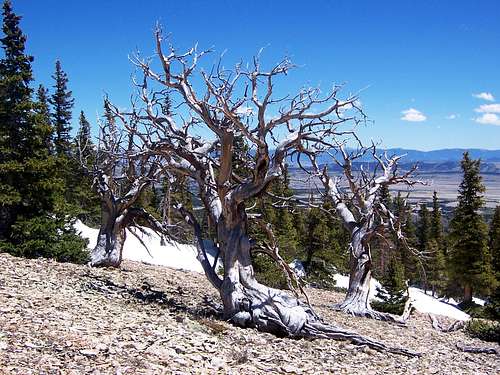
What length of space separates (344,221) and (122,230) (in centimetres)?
878

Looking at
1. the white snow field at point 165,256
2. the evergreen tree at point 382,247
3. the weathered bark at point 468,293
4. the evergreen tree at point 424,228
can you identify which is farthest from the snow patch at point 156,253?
the evergreen tree at point 424,228

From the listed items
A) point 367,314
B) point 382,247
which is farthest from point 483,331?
point 382,247

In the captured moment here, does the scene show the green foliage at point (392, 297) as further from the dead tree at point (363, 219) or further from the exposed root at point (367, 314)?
the exposed root at point (367, 314)

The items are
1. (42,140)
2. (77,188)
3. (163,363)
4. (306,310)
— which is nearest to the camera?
(163,363)

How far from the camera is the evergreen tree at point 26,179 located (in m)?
17.8

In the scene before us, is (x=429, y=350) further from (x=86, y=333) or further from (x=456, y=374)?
(x=86, y=333)

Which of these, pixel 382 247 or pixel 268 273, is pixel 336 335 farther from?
pixel 382 247

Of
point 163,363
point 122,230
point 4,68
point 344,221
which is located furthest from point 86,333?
point 4,68

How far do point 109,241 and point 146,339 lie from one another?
9.29m

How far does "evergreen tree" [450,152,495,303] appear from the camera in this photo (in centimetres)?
4047

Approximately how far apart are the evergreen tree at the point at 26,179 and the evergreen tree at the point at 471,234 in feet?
109

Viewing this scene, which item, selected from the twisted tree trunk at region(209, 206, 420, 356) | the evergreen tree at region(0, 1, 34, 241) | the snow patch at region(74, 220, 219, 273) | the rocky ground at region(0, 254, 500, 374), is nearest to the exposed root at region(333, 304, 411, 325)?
the rocky ground at region(0, 254, 500, 374)

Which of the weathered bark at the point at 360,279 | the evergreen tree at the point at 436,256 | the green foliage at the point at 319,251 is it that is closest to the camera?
the weathered bark at the point at 360,279

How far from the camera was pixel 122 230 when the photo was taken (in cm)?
1792
